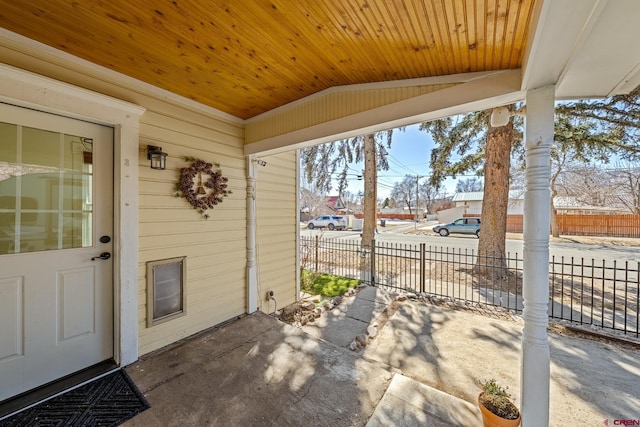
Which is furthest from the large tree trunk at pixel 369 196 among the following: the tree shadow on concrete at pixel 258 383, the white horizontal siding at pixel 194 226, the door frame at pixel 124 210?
the door frame at pixel 124 210

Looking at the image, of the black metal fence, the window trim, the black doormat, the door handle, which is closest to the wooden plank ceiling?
the door handle

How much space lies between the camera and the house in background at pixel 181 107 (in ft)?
5.03

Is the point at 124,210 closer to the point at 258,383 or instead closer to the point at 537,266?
the point at 258,383

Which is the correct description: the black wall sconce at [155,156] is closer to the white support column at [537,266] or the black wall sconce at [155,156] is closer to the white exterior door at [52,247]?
the white exterior door at [52,247]

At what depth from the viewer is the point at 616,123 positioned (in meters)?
4.82

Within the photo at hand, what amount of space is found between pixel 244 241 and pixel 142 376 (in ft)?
5.74

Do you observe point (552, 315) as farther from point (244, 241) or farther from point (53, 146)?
point (53, 146)

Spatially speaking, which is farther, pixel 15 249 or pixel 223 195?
pixel 223 195

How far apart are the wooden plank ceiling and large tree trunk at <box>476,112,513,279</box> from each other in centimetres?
456

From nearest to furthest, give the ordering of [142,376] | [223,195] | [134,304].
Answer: [142,376] < [134,304] < [223,195]

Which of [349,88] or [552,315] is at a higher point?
[349,88]

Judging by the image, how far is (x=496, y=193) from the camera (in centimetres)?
564

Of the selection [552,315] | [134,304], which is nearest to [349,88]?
[134,304]

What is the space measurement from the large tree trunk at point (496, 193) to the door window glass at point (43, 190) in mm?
6572
